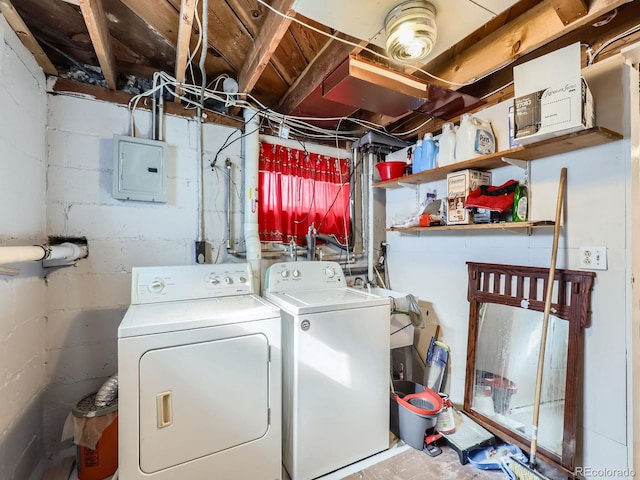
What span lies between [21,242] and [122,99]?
3.42 ft

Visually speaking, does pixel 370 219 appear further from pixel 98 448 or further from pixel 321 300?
pixel 98 448

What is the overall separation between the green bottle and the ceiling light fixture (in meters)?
1.00

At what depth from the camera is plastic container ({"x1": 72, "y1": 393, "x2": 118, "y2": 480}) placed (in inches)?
61.6

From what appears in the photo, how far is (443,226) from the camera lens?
2080 millimetres

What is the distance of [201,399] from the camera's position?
1383mm

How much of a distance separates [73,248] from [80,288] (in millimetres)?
290

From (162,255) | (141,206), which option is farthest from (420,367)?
(141,206)

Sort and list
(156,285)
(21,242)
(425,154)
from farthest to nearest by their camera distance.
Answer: (425,154) → (156,285) → (21,242)

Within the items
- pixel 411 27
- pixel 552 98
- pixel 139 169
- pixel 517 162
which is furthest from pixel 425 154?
pixel 139 169

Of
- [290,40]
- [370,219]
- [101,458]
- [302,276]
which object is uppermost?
A: [290,40]

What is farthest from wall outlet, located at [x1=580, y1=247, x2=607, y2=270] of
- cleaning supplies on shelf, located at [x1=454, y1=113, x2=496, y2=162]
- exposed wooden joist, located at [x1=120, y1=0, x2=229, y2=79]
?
exposed wooden joist, located at [x1=120, y1=0, x2=229, y2=79]

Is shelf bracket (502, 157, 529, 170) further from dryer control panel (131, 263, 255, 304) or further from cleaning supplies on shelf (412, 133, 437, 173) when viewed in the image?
dryer control panel (131, 263, 255, 304)

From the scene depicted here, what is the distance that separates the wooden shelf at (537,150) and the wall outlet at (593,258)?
0.54 meters

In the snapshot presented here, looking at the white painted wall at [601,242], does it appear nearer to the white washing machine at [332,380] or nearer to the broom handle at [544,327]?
the broom handle at [544,327]
